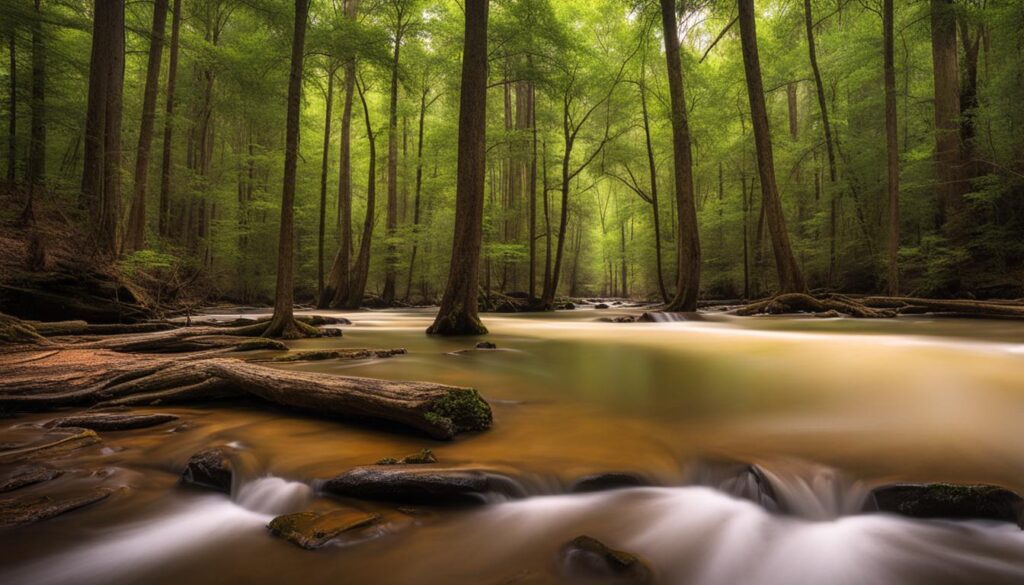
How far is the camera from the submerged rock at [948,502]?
6.81 feet

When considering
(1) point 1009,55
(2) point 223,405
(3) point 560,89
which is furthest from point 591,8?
(2) point 223,405

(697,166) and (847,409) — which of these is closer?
(847,409)

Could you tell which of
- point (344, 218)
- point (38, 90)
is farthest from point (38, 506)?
point (344, 218)

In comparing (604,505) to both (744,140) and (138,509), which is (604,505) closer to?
(138,509)

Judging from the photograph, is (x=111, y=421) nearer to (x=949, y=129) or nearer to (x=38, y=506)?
(x=38, y=506)

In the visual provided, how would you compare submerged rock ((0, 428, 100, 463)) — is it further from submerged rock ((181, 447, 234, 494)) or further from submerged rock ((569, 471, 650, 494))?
submerged rock ((569, 471, 650, 494))

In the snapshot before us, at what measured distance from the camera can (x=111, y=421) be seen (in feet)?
10.9

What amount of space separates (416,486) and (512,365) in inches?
153

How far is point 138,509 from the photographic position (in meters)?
2.25

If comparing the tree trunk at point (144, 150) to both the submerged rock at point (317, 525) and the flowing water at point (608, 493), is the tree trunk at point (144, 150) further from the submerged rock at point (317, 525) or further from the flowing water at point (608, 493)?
the submerged rock at point (317, 525)

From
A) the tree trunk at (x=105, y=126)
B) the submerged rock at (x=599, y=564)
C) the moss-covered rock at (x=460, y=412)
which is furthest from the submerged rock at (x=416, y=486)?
the tree trunk at (x=105, y=126)

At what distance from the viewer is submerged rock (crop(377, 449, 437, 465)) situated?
258cm

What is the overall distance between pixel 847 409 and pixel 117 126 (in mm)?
13533

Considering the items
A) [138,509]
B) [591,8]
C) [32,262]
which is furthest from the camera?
[591,8]
